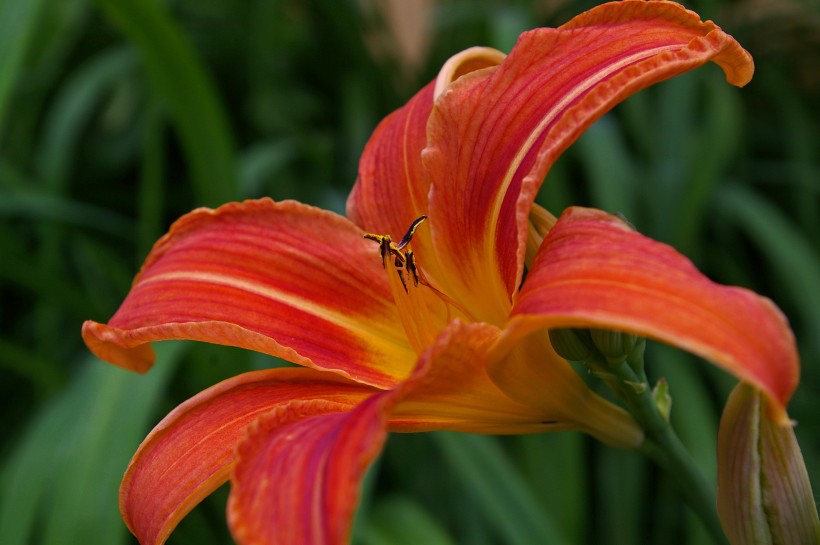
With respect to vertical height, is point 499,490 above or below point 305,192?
below

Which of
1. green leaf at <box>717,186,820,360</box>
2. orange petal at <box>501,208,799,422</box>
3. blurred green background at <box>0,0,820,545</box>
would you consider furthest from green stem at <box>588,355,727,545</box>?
green leaf at <box>717,186,820,360</box>

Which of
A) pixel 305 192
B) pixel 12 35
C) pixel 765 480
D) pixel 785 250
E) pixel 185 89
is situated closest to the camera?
pixel 765 480

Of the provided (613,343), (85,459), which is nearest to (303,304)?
(613,343)

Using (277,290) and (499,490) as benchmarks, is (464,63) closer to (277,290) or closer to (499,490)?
(277,290)

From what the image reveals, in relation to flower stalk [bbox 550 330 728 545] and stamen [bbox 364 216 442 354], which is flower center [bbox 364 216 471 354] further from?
flower stalk [bbox 550 330 728 545]

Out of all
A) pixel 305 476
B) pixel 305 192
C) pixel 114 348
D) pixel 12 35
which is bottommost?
pixel 305 476
